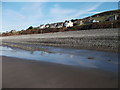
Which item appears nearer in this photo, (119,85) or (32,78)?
(119,85)

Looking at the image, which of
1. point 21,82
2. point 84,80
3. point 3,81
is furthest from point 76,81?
point 3,81

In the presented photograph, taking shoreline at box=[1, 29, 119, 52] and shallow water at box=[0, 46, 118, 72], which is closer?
shallow water at box=[0, 46, 118, 72]

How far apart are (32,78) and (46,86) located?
28.3 inches

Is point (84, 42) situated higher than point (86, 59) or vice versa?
point (84, 42)

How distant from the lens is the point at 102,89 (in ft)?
7.89

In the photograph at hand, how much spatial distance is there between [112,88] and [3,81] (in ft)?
9.99

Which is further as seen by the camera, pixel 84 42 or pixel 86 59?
pixel 84 42

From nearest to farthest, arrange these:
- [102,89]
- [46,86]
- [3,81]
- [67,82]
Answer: [102,89] < [46,86] < [67,82] < [3,81]

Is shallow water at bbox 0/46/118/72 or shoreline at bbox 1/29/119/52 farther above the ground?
shoreline at bbox 1/29/119/52

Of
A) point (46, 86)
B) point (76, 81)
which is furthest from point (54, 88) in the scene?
point (76, 81)

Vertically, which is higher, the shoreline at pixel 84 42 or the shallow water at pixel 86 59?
the shoreline at pixel 84 42

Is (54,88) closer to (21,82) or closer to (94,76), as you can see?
(21,82)

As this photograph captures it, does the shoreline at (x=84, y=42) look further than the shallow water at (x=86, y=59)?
Yes

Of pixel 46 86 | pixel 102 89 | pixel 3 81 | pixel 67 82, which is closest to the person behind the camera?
pixel 102 89
